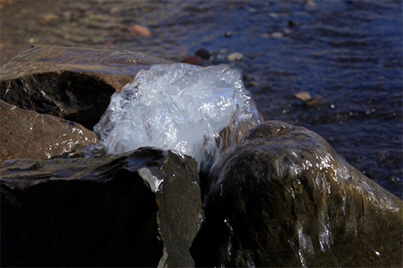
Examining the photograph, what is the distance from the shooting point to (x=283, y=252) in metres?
2.59

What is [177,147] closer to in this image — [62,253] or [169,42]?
[62,253]

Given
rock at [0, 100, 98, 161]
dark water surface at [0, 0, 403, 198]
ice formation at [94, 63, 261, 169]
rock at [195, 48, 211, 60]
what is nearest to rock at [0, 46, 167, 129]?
ice formation at [94, 63, 261, 169]

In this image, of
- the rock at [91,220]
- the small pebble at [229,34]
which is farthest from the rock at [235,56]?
the rock at [91,220]

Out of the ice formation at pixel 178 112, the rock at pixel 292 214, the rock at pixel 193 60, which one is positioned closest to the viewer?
the rock at pixel 292 214

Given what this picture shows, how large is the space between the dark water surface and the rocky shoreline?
1548mm

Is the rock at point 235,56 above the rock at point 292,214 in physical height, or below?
below

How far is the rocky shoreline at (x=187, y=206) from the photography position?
7.43 ft

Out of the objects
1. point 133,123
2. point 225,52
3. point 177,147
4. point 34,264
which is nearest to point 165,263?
point 34,264

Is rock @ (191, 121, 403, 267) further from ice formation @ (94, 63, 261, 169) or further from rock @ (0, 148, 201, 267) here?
ice formation @ (94, 63, 261, 169)

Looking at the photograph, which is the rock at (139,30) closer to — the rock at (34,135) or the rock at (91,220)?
the rock at (34,135)

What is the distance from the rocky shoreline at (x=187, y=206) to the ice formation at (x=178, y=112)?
263 millimetres

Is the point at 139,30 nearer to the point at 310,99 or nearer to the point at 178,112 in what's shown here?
the point at 310,99

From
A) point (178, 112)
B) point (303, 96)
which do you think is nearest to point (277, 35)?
point (303, 96)

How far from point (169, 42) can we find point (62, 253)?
5254 mm
